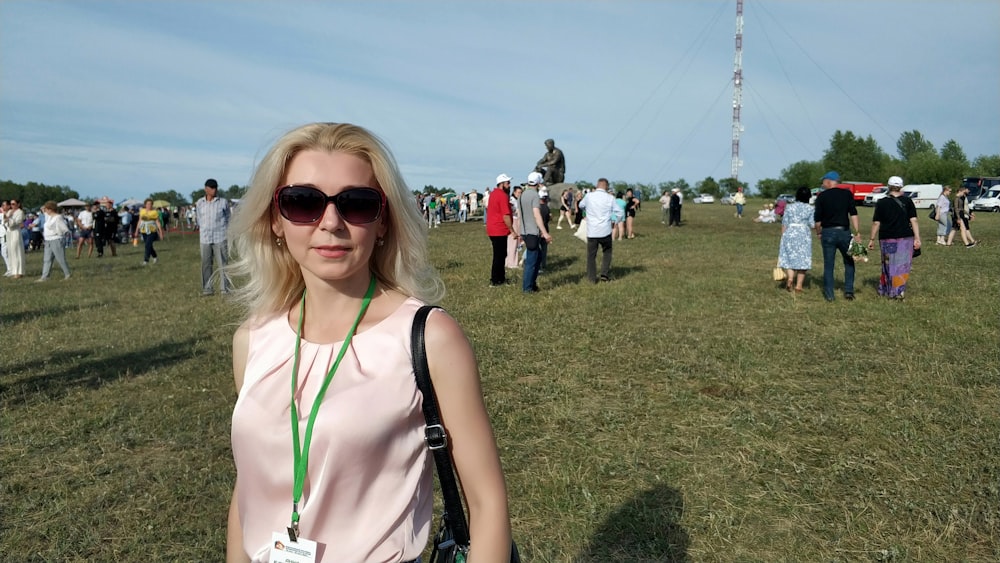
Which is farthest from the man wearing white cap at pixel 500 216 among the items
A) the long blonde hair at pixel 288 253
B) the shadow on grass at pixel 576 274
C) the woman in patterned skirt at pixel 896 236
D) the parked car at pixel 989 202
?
the parked car at pixel 989 202

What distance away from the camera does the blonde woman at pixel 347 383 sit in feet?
5.07

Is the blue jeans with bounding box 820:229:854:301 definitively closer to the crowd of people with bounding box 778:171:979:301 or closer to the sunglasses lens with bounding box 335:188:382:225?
the crowd of people with bounding box 778:171:979:301

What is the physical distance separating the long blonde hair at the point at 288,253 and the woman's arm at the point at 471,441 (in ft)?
1.06

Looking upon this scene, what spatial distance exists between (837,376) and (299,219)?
6298 millimetres

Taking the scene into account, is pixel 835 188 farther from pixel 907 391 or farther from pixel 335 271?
pixel 335 271

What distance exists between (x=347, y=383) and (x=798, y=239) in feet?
38.6

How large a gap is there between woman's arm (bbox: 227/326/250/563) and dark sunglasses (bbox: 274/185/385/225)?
370mm

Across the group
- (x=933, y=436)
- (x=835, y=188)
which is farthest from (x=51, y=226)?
(x=933, y=436)

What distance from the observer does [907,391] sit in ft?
Answer: 20.3

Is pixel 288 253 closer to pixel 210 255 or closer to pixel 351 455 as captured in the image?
pixel 351 455

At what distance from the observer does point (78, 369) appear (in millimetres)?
7848

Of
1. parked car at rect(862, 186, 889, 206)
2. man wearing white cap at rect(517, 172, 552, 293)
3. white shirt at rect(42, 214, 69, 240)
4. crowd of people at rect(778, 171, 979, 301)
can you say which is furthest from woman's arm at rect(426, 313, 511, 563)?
parked car at rect(862, 186, 889, 206)

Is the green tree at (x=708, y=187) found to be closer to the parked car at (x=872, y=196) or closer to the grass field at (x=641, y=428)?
the parked car at (x=872, y=196)

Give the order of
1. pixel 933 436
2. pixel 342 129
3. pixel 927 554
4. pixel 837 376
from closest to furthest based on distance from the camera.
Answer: pixel 342 129 → pixel 927 554 → pixel 933 436 → pixel 837 376
